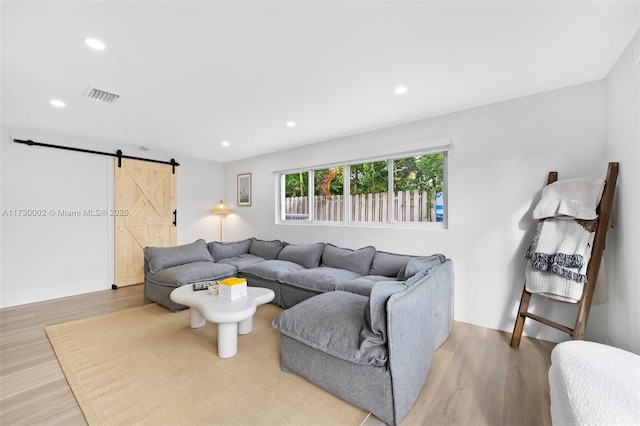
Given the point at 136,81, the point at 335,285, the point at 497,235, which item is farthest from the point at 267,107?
the point at 497,235

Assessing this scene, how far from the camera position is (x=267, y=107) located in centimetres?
297

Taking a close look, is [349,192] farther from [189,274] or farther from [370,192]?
[189,274]

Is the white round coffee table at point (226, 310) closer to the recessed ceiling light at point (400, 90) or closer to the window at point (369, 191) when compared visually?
the window at point (369, 191)

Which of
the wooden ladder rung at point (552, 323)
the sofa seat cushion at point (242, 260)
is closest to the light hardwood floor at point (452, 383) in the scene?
the wooden ladder rung at point (552, 323)

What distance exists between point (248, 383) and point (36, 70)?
303cm

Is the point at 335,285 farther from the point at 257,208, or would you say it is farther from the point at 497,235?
the point at 257,208

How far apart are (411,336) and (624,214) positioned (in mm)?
1923

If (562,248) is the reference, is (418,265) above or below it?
below

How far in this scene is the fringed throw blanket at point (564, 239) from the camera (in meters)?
2.11

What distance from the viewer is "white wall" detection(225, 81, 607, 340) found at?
8.00ft

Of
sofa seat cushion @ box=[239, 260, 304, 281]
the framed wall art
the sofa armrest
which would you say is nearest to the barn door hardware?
the framed wall art

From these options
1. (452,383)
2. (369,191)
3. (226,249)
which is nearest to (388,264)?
(369,191)

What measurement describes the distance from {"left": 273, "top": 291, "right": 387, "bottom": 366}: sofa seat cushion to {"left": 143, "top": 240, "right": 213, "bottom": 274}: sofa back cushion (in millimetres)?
2465

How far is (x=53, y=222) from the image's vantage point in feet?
12.8
